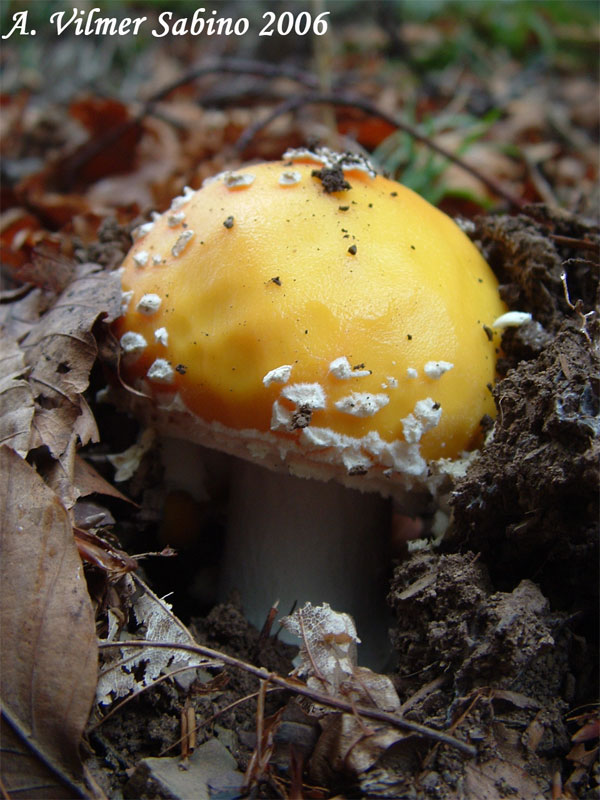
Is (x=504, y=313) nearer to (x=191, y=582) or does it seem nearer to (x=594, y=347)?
(x=594, y=347)

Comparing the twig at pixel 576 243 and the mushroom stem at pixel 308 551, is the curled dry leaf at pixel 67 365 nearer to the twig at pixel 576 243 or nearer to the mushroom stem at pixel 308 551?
the mushroom stem at pixel 308 551

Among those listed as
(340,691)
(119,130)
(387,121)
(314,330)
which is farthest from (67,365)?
(119,130)

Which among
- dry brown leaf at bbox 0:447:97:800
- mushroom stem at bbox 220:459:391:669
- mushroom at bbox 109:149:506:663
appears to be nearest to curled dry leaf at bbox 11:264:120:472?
mushroom at bbox 109:149:506:663

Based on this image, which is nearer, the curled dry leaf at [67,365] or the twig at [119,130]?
the curled dry leaf at [67,365]

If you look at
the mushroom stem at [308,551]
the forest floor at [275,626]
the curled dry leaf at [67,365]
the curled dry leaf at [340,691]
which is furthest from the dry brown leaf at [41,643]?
the mushroom stem at [308,551]

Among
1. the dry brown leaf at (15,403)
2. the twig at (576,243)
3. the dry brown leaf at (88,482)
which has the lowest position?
the dry brown leaf at (88,482)

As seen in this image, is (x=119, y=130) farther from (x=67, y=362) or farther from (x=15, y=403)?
(x=15, y=403)

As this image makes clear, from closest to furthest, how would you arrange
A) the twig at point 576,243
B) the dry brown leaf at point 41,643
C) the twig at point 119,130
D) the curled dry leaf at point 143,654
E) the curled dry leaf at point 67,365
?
the dry brown leaf at point 41,643, the curled dry leaf at point 143,654, the curled dry leaf at point 67,365, the twig at point 576,243, the twig at point 119,130

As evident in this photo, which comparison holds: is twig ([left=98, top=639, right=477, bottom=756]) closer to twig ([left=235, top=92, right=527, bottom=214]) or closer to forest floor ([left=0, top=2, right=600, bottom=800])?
forest floor ([left=0, top=2, right=600, bottom=800])

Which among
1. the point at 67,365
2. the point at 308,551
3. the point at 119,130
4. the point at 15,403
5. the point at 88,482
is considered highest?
the point at 119,130
